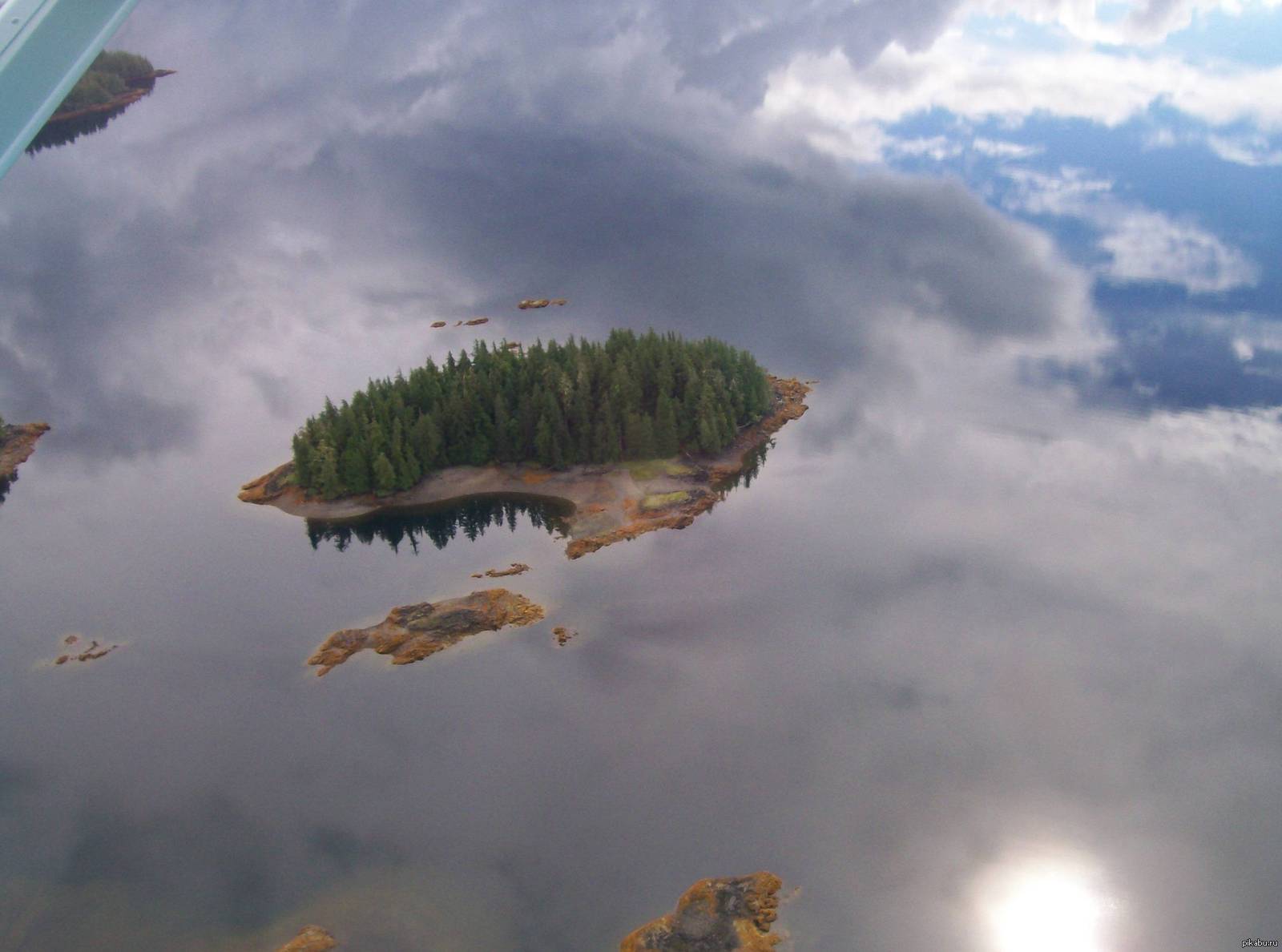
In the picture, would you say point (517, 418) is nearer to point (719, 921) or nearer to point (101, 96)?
point (719, 921)

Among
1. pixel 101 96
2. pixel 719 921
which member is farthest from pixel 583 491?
pixel 101 96

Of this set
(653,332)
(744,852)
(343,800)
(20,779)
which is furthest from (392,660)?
(653,332)

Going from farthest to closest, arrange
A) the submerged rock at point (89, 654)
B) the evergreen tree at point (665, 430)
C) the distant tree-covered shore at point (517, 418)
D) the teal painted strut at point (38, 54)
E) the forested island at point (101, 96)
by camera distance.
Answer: the forested island at point (101, 96)
the evergreen tree at point (665, 430)
the distant tree-covered shore at point (517, 418)
the submerged rock at point (89, 654)
the teal painted strut at point (38, 54)

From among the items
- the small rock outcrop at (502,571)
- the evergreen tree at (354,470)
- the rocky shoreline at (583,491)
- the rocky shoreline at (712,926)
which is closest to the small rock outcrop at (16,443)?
the rocky shoreline at (583,491)

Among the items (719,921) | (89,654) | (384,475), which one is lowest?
(719,921)

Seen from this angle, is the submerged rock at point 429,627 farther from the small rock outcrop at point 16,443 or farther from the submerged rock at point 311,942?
the small rock outcrop at point 16,443
